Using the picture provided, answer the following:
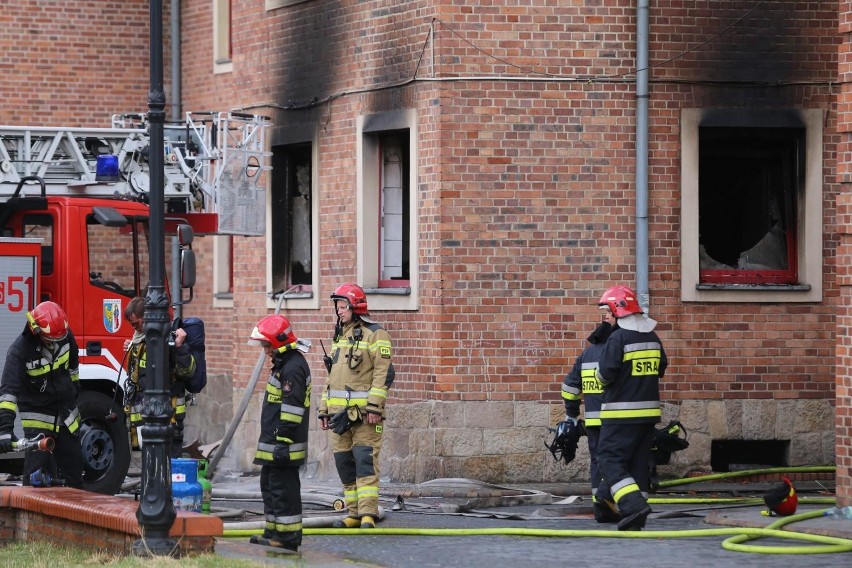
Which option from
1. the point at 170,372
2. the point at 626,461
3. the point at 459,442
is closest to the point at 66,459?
the point at 170,372

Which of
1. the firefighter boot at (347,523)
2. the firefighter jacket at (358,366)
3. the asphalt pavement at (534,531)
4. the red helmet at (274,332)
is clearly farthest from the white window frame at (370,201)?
the red helmet at (274,332)

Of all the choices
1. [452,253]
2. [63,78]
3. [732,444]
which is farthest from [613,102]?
[63,78]

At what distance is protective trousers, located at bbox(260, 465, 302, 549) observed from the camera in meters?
11.1

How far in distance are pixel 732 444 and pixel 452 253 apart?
11.3 ft

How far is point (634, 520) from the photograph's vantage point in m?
12.1

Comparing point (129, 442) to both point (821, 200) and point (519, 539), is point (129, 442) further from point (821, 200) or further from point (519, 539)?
point (821, 200)

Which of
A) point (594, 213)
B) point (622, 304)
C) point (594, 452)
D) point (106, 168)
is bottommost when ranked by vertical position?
point (594, 452)

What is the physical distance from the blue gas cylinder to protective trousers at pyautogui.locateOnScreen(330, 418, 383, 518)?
1292 millimetres

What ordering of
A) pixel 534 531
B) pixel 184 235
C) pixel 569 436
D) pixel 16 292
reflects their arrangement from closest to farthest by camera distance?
pixel 534 531 < pixel 569 436 < pixel 16 292 < pixel 184 235

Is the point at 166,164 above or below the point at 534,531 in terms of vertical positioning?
above

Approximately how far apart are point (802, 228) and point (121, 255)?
669 cm

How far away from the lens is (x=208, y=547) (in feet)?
34.3

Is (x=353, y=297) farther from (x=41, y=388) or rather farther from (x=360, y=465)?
(x=41, y=388)

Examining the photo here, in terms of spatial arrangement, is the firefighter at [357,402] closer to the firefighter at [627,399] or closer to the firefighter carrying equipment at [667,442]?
the firefighter at [627,399]
